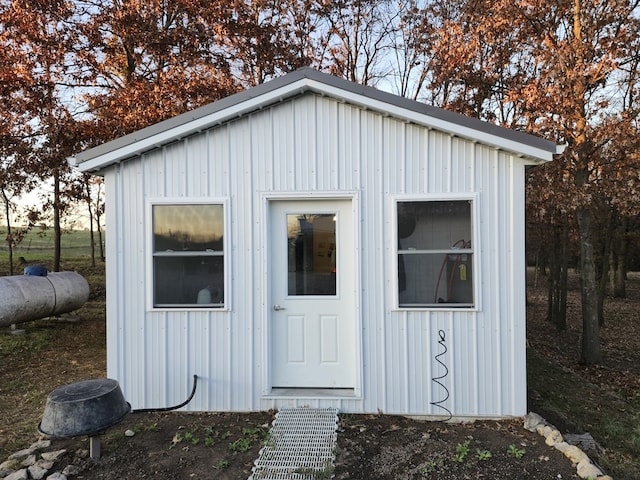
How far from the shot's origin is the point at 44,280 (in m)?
9.72

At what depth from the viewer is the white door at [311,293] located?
491 cm

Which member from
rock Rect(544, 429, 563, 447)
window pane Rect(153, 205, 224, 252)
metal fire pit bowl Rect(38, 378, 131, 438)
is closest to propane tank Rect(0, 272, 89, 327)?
window pane Rect(153, 205, 224, 252)

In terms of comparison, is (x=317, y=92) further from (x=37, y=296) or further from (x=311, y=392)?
(x=37, y=296)

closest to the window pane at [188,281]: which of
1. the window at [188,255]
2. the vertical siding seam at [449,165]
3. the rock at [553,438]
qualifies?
the window at [188,255]

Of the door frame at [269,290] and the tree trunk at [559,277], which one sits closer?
the door frame at [269,290]

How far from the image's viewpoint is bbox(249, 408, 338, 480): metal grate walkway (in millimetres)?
3553

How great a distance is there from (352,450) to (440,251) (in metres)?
2.07

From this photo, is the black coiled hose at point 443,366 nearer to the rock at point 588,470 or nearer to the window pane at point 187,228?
the rock at point 588,470

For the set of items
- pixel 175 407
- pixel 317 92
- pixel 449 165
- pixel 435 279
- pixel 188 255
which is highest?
pixel 317 92

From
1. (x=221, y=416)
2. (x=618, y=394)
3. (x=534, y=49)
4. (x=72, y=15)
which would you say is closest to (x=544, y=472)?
(x=221, y=416)

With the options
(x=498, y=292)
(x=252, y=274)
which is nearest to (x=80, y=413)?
(x=252, y=274)

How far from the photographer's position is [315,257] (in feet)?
16.3

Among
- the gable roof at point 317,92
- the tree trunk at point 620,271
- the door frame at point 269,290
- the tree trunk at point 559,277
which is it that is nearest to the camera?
the gable roof at point 317,92

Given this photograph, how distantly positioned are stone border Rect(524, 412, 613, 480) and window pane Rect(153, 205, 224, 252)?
11.6 ft
